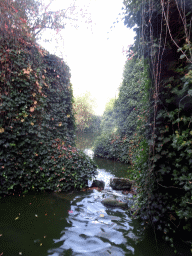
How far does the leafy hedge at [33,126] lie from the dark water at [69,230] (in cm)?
59

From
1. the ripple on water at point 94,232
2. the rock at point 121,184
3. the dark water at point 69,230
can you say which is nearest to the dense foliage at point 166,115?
the dark water at point 69,230

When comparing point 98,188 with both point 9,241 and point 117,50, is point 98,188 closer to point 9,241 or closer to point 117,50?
point 9,241

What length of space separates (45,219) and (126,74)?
31.9ft

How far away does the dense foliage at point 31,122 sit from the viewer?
4387mm

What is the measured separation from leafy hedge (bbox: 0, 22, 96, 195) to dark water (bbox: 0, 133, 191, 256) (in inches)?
23.4

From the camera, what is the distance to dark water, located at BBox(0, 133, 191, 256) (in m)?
2.64

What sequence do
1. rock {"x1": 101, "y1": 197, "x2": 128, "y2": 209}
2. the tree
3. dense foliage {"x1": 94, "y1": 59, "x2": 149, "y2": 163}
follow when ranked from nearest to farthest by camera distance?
1. rock {"x1": 101, "y1": 197, "x2": 128, "y2": 209}
2. dense foliage {"x1": 94, "y1": 59, "x2": 149, "y2": 163}
3. the tree

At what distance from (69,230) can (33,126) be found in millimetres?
2786

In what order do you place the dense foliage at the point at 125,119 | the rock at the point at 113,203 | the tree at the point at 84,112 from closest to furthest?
the rock at the point at 113,203 < the dense foliage at the point at 125,119 < the tree at the point at 84,112

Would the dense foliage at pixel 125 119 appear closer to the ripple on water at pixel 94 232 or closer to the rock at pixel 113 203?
the rock at pixel 113 203

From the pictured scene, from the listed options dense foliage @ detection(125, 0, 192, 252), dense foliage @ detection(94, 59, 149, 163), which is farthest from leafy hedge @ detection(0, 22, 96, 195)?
dense foliage @ detection(94, 59, 149, 163)

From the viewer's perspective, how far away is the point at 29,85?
476cm

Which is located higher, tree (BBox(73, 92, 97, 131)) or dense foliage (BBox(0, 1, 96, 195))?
tree (BBox(73, 92, 97, 131))

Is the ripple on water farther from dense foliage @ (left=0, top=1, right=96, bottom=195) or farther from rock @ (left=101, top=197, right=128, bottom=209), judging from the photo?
dense foliage @ (left=0, top=1, right=96, bottom=195)
